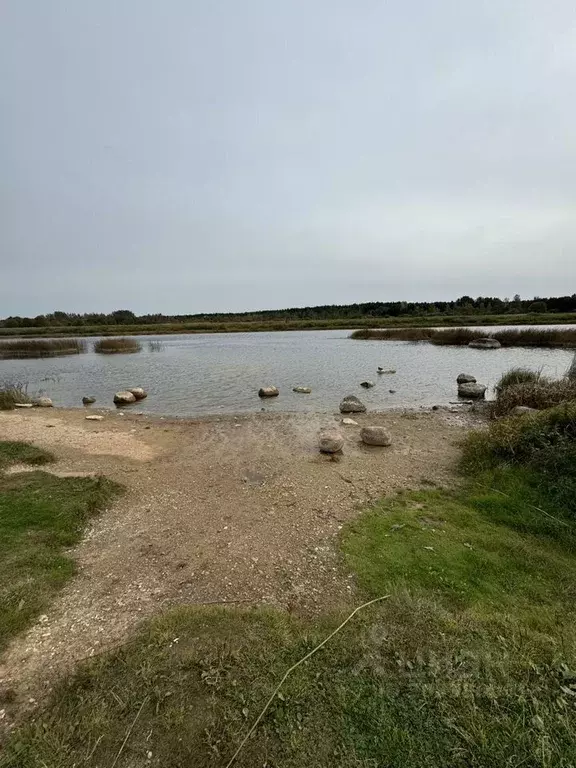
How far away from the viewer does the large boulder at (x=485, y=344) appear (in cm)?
3869

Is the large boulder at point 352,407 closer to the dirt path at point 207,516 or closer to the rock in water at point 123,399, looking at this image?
the dirt path at point 207,516

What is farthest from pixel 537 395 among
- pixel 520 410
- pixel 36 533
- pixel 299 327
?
pixel 299 327

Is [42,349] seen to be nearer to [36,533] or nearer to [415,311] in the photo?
[36,533]

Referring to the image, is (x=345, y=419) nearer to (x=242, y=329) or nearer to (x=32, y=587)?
(x=32, y=587)

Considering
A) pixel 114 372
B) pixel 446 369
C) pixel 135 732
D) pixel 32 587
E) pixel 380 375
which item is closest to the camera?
pixel 135 732

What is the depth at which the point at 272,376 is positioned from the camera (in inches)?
1002

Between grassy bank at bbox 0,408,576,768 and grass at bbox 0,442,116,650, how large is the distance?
138 cm

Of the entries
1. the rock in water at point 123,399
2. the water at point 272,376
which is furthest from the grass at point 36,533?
the rock in water at point 123,399

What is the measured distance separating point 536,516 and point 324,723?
5.02 metres

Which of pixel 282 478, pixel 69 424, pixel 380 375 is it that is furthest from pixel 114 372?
pixel 282 478

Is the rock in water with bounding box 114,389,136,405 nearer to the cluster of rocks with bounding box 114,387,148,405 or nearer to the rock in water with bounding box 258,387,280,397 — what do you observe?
the cluster of rocks with bounding box 114,387,148,405

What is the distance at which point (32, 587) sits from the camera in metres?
4.30

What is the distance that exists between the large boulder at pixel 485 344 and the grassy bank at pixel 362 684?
128 ft

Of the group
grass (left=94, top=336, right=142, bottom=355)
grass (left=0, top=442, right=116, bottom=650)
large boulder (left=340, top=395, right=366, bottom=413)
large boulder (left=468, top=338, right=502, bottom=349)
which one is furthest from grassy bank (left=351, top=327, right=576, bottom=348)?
grass (left=0, top=442, right=116, bottom=650)
